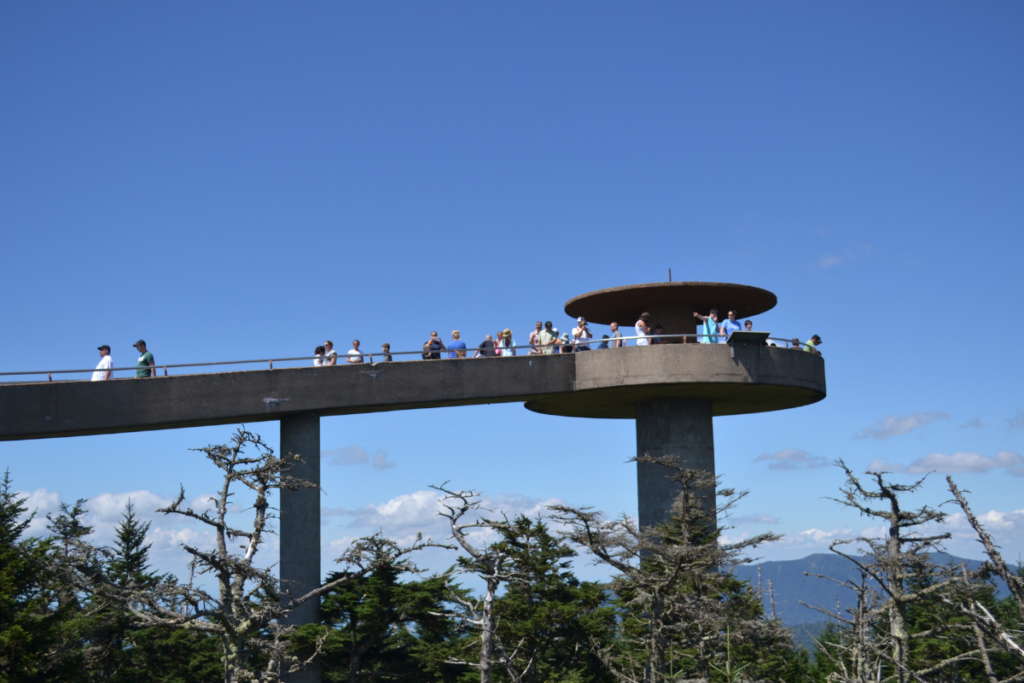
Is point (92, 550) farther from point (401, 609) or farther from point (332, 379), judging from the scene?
point (401, 609)

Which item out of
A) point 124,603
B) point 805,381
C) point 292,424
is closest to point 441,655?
point 292,424

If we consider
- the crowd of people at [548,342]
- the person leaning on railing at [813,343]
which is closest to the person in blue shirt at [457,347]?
the crowd of people at [548,342]

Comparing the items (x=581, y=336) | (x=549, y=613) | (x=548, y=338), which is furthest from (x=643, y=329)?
(x=549, y=613)

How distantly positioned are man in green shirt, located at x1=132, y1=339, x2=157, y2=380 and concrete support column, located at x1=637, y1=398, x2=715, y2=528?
14123 mm

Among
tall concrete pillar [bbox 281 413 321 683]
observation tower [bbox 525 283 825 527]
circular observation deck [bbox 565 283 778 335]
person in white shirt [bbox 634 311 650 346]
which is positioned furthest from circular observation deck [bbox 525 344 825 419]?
tall concrete pillar [bbox 281 413 321 683]

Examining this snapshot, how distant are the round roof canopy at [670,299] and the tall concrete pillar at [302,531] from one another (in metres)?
9.65

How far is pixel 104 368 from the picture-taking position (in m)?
24.0

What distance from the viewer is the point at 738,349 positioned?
26234 millimetres

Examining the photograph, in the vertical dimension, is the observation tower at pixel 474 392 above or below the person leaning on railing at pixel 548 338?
below

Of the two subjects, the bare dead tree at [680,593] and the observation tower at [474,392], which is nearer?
the bare dead tree at [680,593]

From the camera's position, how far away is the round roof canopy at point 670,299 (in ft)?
91.5

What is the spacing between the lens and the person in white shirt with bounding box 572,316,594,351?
27078 mm

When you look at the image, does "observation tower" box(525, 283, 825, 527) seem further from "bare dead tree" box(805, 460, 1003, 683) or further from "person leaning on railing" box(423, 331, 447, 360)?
"bare dead tree" box(805, 460, 1003, 683)

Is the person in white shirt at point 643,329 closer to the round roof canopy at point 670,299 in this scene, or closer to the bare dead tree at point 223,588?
the round roof canopy at point 670,299
